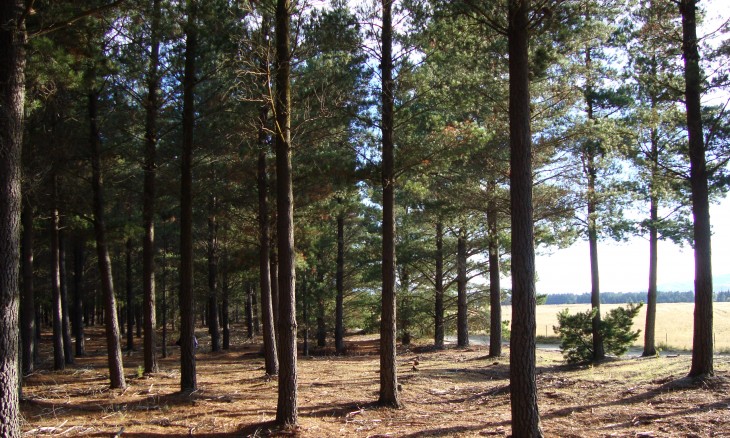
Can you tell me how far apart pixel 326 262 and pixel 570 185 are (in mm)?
14054

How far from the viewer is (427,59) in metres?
8.96

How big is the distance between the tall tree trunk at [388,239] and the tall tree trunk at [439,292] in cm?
1391

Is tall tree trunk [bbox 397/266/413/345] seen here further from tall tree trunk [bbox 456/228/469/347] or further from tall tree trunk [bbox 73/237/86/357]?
tall tree trunk [bbox 73/237/86/357]

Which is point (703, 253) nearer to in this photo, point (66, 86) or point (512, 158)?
point (512, 158)

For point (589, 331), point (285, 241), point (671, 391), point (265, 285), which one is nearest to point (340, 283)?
point (265, 285)

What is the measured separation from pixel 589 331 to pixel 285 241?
1131 cm

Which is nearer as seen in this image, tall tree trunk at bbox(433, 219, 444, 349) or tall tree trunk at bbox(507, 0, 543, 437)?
tall tree trunk at bbox(507, 0, 543, 437)

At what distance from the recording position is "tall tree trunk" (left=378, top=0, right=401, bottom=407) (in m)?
8.92

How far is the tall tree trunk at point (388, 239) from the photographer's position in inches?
351

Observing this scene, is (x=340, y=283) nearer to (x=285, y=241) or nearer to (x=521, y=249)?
(x=285, y=241)

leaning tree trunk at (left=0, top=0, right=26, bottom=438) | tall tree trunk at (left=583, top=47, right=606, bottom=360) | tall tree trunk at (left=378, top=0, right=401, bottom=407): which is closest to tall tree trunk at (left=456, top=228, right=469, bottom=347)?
tall tree trunk at (left=583, top=47, right=606, bottom=360)

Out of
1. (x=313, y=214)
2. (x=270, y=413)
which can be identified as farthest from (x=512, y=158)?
(x=313, y=214)

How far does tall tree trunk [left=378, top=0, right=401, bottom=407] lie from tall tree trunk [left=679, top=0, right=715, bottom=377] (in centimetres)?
623

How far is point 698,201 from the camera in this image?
34.6ft
